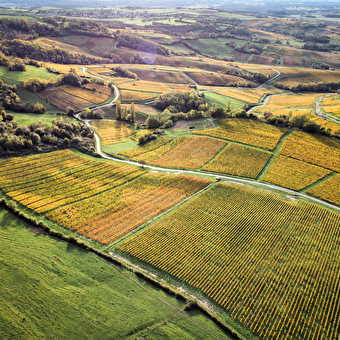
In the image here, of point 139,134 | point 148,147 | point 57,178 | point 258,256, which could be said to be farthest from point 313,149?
point 57,178

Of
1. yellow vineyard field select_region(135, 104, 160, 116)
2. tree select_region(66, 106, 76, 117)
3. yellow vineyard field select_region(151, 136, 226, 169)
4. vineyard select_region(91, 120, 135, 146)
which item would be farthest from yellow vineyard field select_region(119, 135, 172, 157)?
tree select_region(66, 106, 76, 117)

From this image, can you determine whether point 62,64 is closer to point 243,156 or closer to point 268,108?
point 268,108

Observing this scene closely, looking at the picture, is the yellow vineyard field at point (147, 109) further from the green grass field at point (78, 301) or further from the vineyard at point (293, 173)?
the green grass field at point (78, 301)

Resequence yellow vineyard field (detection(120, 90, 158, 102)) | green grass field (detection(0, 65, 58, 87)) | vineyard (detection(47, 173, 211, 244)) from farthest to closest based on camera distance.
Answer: yellow vineyard field (detection(120, 90, 158, 102)) → green grass field (detection(0, 65, 58, 87)) → vineyard (detection(47, 173, 211, 244))

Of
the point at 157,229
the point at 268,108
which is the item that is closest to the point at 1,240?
the point at 157,229

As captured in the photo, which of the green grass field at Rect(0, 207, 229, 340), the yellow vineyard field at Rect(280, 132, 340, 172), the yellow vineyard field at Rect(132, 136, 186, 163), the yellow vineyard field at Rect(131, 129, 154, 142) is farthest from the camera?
the yellow vineyard field at Rect(131, 129, 154, 142)

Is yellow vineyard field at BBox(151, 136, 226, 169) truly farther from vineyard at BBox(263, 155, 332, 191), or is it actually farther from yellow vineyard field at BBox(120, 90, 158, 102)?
yellow vineyard field at BBox(120, 90, 158, 102)
